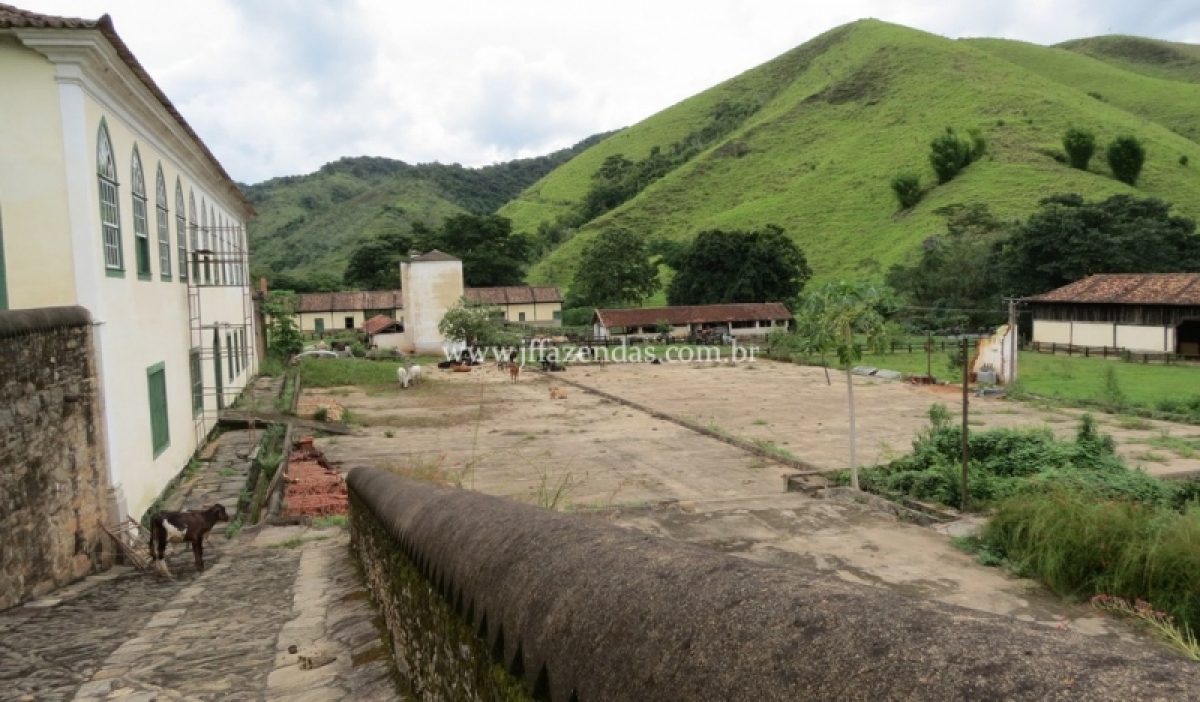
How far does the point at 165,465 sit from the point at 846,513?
10.2 meters

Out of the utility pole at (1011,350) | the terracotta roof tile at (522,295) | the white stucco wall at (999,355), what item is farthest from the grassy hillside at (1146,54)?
the utility pole at (1011,350)

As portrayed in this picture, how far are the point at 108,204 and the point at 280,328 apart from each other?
85.3ft

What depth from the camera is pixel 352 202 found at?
110 meters

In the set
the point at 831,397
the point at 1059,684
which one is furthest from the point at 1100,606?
the point at 831,397

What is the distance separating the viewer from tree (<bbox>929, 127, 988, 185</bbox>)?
71125 mm

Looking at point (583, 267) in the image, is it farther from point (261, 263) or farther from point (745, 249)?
point (261, 263)

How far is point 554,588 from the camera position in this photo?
2.17m

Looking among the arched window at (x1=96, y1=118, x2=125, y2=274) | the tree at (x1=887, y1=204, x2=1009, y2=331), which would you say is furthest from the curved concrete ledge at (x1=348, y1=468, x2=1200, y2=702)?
the tree at (x1=887, y1=204, x2=1009, y2=331)

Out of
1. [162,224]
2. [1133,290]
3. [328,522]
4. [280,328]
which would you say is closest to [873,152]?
[1133,290]

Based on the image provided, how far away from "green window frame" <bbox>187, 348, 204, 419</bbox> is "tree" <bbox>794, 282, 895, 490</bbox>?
452 inches

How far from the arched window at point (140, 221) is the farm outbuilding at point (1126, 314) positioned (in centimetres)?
3839

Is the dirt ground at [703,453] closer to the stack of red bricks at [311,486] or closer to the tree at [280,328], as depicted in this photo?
the stack of red bricks at [311,486]

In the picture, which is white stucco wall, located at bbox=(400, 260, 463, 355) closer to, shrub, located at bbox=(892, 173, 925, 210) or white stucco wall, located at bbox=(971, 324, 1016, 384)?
white stucco wall, located at bbox=(971, 324, 1016, 384)

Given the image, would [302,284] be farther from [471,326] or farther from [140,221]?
[140,221]
